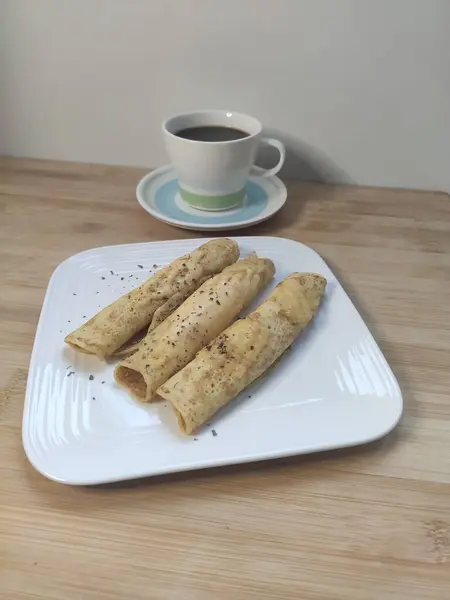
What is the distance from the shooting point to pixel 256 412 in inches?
23.6

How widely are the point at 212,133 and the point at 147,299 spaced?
0.36 meters

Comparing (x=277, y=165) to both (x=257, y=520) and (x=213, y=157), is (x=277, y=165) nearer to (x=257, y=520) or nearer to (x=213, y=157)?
(x=213, y=157)

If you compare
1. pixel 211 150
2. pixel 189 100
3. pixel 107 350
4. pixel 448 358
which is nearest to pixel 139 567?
pixel 107 350

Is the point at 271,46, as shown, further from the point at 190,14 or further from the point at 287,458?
the point at 287,458

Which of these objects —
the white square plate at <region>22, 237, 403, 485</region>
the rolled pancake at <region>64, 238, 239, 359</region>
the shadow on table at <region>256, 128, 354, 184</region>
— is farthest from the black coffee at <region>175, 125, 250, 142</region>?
the white square plate at <region>22, 237, 403, 485</region>

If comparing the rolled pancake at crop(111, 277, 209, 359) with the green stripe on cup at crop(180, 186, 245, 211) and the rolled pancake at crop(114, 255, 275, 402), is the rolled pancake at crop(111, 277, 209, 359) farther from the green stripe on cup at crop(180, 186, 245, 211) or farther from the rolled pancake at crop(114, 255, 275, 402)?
the green stripe on cup at crop(180, 186, 245, 211)

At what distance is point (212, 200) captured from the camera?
0.94 meters

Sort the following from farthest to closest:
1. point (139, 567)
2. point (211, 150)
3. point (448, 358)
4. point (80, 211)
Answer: point (80, 211) → point (211, 150) → point (448, 358) → point (139, 567)

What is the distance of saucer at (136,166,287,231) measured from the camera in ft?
2.99

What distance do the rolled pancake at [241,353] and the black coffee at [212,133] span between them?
1.01 feet

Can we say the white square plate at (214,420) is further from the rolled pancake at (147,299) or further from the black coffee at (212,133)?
the black coffee at (212,133)

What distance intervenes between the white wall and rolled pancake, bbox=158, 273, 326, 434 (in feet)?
1.30

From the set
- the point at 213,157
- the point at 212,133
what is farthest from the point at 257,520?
the point at 212,133

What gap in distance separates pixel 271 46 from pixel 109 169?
1.09 ft
